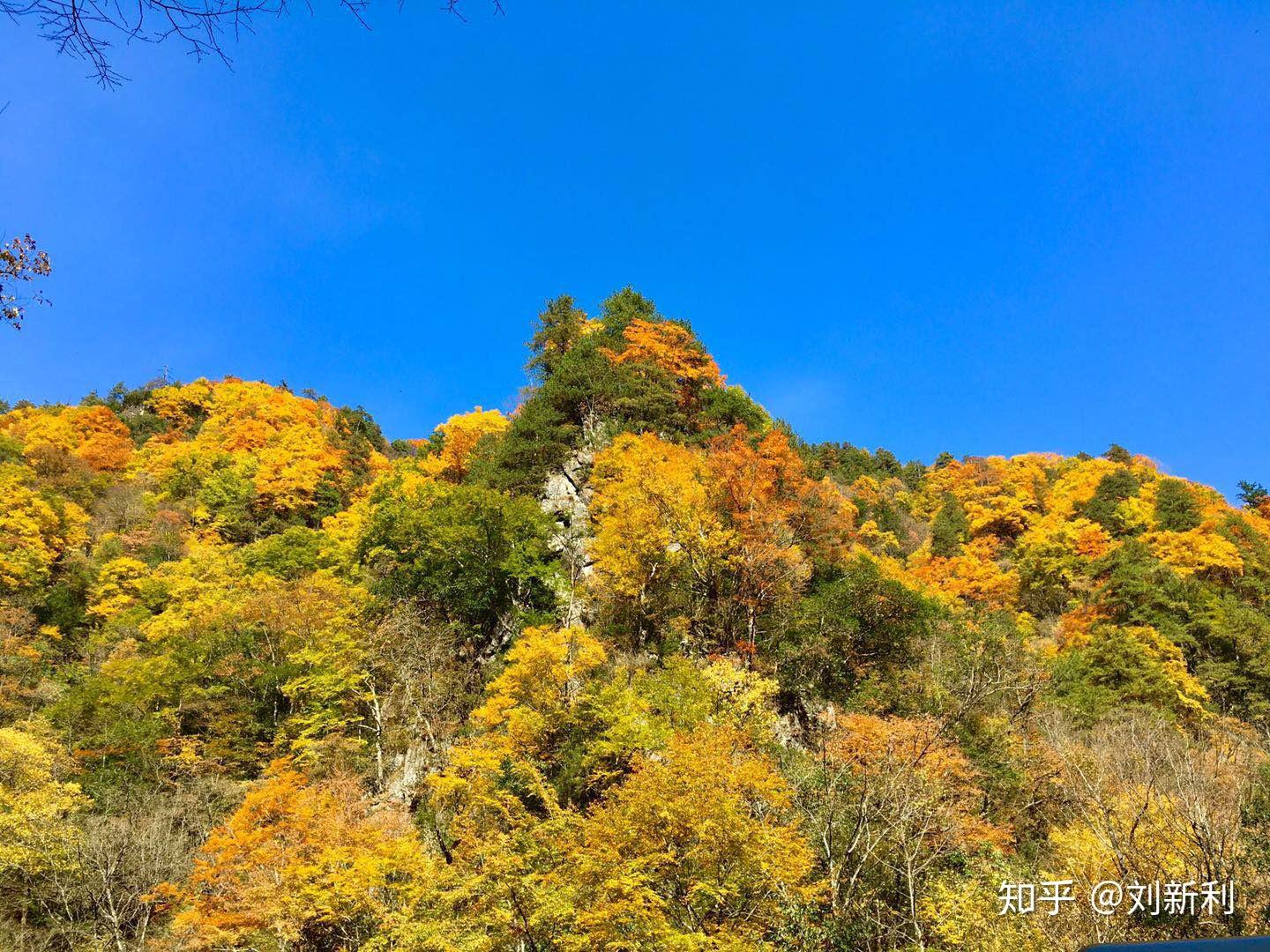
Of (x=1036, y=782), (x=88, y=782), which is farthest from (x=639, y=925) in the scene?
(x=88, y=782)

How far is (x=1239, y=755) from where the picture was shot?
2178 cm

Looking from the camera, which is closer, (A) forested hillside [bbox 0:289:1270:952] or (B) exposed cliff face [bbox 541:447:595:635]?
(A) forested hillside [bbox 0:289:1270:952]

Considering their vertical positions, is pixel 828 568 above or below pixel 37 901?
above

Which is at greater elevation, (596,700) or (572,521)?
(572,521)

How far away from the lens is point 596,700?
17312 mm

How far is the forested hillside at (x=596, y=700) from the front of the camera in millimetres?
11398

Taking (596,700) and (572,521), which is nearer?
(596,700)

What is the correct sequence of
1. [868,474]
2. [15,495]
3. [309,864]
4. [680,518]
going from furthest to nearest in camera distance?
[868,474]
[15,495]
[680,518]
[309,864]

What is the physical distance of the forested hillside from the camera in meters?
11.4

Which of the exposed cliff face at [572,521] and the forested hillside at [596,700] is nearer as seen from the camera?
the forested hillside at [596,700]

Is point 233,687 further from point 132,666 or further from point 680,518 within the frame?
point 680,518

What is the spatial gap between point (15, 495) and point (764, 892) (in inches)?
1529

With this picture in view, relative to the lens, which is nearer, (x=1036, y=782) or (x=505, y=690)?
(x=505, y=690)

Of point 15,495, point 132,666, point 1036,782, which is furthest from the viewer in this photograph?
point 15,495
